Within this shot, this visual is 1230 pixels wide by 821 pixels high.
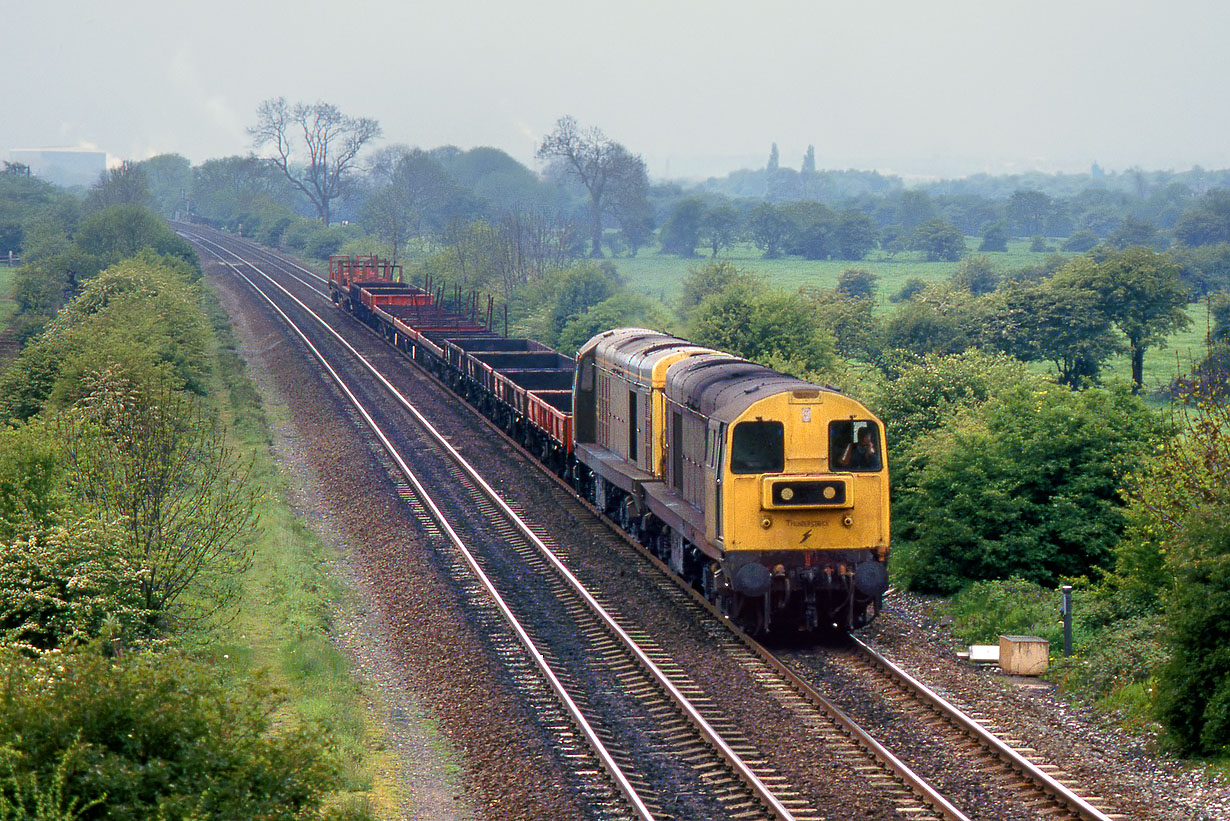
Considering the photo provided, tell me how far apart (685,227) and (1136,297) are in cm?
9223

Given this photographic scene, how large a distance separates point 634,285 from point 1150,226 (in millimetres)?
57191

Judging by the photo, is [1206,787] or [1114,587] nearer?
[1206,787]

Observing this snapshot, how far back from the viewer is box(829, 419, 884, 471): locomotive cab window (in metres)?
17.5

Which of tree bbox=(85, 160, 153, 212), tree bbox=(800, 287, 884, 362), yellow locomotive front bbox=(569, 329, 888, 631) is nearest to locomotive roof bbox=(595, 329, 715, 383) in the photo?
yellow locomotive front bbox=(569, 329, 888, 631)

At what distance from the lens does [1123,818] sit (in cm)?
1161

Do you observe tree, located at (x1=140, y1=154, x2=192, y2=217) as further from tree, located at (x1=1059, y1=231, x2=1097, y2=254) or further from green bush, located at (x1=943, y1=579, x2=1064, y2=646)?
green bush, located at (x1=943, y1=579, x2=1064, y2=646)

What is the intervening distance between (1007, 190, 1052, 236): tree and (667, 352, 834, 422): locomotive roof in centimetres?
15240

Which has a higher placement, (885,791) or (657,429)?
(657,429)

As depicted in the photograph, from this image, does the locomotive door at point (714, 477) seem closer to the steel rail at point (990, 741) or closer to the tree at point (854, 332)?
the steel rail at point (990, 741)

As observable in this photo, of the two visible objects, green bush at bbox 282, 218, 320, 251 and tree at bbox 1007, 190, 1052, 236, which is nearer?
green bush at bbox 282, 218, 320, 251

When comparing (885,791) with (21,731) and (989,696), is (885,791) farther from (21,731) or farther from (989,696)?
(21,731)

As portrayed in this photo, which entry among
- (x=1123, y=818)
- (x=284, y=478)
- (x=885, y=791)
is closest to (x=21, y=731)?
(x=885, y=791)

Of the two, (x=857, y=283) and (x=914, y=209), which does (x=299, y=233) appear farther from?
(x=914, y=209)

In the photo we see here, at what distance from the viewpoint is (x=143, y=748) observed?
31.1 ft
